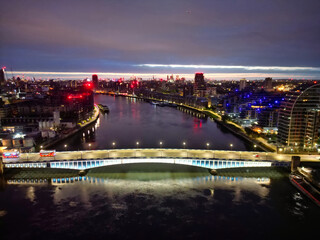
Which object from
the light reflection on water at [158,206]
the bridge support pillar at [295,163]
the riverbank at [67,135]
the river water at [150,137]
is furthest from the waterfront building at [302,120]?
the riverbank at [67,135]

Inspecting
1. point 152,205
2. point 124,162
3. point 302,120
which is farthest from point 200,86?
point 152,205

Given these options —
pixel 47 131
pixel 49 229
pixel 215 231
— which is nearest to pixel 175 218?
pixel 215 231

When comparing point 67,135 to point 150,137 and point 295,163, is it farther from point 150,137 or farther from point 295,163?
point 295,163

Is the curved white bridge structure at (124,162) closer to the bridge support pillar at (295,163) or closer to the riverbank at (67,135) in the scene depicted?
the bridge support pillar at (295,163)

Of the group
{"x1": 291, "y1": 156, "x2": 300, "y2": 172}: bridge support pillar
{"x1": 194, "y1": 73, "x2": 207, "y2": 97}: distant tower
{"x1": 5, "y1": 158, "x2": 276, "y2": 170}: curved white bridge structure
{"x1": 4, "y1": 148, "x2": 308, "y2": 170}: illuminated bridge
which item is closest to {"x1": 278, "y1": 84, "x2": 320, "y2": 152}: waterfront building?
{"x1": 4, "y1": 148, "x2": 308, "y2": 170}: illuminated bridge

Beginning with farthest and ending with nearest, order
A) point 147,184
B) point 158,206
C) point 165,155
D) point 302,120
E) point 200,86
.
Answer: point 200,86 → point 302,120 → point 165,155 → point 147,184 → point 158,206
